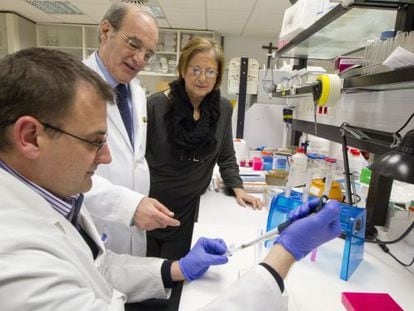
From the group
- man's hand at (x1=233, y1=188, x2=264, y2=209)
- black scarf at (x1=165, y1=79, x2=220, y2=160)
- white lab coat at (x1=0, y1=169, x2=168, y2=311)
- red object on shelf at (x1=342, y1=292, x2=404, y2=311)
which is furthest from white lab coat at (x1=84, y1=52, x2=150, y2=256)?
red object on shelf at (x1=342, y1=292, x2=404, y2=311)

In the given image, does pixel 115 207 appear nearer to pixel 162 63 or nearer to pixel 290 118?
pixel 290 118

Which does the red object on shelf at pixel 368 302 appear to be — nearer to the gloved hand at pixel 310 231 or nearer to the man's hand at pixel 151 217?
the gloved hand at pixel 310 231

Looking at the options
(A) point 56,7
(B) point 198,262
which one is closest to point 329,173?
(B) point 198,262

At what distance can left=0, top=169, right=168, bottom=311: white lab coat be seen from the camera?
0.47 metres

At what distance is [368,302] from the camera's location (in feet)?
2.57

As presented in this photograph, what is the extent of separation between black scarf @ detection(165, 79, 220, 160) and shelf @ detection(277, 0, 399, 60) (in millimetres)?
673

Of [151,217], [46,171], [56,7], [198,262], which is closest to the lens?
[46,171]

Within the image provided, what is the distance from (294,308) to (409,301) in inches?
13.6

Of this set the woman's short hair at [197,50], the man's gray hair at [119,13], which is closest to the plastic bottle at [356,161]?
the woman's short hair at [197,50]

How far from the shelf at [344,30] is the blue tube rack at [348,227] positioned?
688 millimetres

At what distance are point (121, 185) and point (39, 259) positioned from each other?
2.74 ft

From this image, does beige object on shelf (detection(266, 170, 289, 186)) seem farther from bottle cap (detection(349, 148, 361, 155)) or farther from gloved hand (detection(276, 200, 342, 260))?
gloved hand (detection(276, 200, 342, 260))

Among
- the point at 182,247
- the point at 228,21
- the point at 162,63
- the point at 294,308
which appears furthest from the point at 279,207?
the point at 162,63

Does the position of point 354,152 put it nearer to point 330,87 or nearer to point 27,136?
point 330,87
